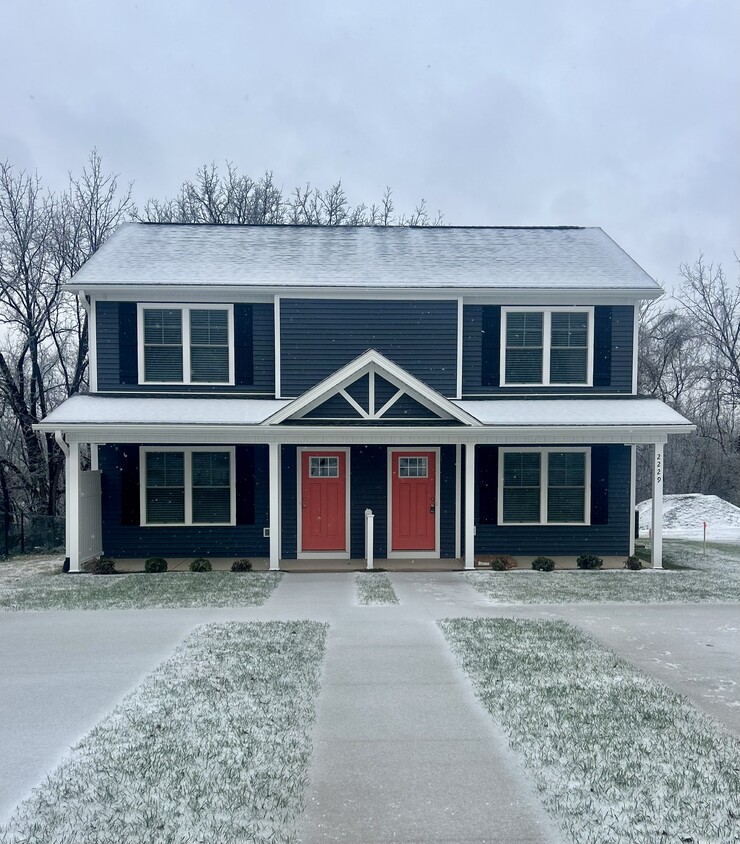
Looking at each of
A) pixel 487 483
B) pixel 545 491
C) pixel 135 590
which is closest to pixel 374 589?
pixel 487 483

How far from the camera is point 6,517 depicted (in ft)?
47.9

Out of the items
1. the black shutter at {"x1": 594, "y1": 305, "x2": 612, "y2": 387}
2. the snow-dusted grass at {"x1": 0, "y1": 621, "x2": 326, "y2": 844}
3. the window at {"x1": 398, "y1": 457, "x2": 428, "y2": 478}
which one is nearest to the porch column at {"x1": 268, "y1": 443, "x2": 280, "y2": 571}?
the window at {"x1": 398, "y1": 457, "x2": 428, "y2": 478}

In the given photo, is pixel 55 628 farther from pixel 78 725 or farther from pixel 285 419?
pixel 285 419

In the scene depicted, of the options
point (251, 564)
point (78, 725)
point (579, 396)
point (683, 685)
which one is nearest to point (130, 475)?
point (251, 564)

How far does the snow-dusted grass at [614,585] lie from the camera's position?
985cm

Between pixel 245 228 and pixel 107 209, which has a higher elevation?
pixel 107 209

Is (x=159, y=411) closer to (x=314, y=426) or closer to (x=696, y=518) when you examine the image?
(x=314, y=426)

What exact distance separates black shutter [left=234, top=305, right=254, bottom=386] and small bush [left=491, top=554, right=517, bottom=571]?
627 cm

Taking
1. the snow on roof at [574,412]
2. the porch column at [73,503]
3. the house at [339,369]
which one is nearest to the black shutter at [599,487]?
the house at [339,369]

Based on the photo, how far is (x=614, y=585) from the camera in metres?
10.8

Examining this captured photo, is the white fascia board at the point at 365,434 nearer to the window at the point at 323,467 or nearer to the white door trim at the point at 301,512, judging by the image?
the white door trim at the point at 301,512

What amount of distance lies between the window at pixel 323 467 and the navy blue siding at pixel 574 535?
3.10 metres

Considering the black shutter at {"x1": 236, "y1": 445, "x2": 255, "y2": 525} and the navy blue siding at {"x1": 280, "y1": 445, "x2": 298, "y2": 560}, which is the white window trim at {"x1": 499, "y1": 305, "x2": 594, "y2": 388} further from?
the black shutter at {"x1": 236, "y1": 445, "x2": 255, "y2": 525}

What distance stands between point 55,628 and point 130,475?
16.3ft
